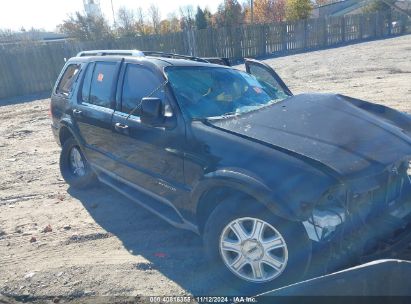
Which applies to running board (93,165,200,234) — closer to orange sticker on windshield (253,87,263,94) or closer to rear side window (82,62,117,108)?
rear side window (82,62,117,108)

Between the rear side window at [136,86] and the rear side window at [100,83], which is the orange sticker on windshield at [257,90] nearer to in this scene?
the rear side window at [136,86]

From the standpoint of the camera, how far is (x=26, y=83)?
16734 millimetres

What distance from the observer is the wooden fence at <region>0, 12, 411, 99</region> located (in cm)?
1652

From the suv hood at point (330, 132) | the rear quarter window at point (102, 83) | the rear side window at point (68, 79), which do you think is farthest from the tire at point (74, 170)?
the suv hood at point (330, 132)

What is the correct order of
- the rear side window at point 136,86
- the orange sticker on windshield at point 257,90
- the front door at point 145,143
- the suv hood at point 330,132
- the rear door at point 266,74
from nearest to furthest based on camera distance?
the suv hood at point 330,132
the front door at point 145,143
the rear side window at point 136,86
the orange sticker on windshield at point 257,90
the rear door at point 266,74

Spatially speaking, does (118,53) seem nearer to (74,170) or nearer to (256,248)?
(74,170)

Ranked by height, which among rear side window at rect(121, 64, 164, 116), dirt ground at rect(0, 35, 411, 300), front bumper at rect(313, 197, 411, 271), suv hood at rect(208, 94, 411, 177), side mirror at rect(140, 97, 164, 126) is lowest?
dirt ground at rect(0, 35, 411, 300)

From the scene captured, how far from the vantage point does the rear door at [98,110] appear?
4.39 m

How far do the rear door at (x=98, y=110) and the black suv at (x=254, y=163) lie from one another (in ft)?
0.10

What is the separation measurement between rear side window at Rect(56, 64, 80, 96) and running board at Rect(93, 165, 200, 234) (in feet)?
4.26

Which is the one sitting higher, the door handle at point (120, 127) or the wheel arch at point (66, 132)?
the door handle at point (120, 127)

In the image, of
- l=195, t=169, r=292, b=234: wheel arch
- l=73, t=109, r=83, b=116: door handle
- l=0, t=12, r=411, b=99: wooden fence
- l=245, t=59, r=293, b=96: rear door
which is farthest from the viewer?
l=0, t=12, r=411, b=99: wooden fence

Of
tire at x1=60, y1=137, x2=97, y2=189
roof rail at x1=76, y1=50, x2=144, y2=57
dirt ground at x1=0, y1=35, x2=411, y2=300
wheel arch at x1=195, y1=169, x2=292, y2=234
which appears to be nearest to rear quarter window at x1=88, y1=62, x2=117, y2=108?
roof rail at x1=76, y1=50, x2=144, y2=57

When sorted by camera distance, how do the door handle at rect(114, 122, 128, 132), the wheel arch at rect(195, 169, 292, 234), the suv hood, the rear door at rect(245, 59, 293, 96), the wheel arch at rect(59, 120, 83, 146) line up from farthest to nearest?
the wheel arch at rect(59, 120, 83, 146)
the rear door at rect(245, 59, 293, 96)
the door handle at rect(114, 122, 128, 132)
the suv hood
the wheel arch at rect(195, 169, 292, 234)
